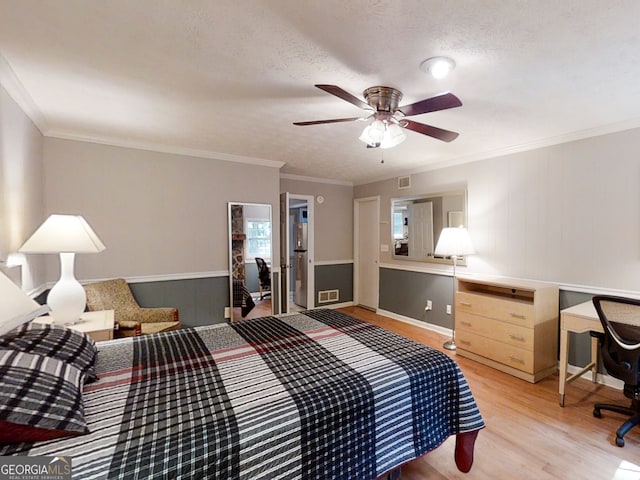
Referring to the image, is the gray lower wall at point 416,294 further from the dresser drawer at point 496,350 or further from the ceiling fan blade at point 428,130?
the ceiling fan blade at point 428,130

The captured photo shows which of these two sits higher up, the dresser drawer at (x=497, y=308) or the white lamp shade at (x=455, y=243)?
the white lamp shade at (x=455, y=243)

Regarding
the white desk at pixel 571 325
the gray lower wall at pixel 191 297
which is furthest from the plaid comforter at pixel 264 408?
the gray lower wall at pixel 191 297

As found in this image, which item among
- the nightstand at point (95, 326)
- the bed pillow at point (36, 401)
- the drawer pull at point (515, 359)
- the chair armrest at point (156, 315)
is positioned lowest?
the drawer pull at point (515, 359)

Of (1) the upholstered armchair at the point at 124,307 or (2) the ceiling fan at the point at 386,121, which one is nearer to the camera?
(2) the ceiling fan at the point at 386,121

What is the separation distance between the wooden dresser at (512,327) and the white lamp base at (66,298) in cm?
355

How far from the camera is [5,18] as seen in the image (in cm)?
136

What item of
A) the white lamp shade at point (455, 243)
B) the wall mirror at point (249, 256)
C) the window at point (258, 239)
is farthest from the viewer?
the window at point (258, 239)

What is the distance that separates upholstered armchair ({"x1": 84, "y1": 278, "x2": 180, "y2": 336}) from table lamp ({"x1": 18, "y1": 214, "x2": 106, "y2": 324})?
63cm

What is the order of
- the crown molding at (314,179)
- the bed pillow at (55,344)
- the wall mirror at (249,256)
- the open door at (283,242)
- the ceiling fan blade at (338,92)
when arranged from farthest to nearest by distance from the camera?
the crown molding at (314,179), the open door at (283,242), the wall mirror at (249,256), the ceiling fan blade at (338,92), the bed pillow at (55,344)

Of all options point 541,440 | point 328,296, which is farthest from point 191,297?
point 541,440

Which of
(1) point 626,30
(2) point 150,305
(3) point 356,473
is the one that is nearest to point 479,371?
(3) point 356,473

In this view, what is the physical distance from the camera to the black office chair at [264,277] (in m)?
4.00

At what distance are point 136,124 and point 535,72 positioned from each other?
10.1 feet

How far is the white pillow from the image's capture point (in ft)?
2.84
